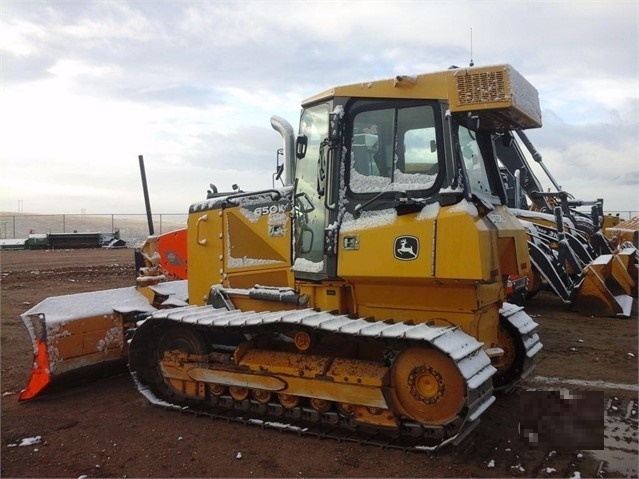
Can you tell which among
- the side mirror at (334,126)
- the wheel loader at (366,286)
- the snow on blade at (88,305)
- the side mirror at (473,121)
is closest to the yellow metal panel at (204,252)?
the wheel loader at (366,286)

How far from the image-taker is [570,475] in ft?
14.7

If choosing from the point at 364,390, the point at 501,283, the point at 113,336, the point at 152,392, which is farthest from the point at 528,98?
the point at 113,336

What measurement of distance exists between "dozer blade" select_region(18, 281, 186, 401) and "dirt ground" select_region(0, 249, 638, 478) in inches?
10.4

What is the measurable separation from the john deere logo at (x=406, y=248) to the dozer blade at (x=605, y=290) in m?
8.37

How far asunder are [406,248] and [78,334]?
3.90 metres

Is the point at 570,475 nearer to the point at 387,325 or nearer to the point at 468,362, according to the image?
the point at 468,362

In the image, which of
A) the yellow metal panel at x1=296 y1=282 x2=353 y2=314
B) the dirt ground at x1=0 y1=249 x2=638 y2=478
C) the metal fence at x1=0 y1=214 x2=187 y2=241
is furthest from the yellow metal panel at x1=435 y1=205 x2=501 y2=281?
the metal fence at x1=0 y1=214 x2=187 y2=241

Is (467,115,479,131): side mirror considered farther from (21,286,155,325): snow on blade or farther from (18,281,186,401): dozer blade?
(21,286,155,325): snow on blade

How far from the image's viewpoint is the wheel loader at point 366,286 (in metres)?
4.80

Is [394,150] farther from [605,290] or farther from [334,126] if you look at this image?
[605,290]

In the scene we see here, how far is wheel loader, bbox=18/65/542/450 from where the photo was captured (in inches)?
189

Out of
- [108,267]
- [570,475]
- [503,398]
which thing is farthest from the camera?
[108,267]

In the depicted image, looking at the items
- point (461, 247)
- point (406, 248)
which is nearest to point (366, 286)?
point (406, 248)

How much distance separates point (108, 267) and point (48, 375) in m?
14.0
